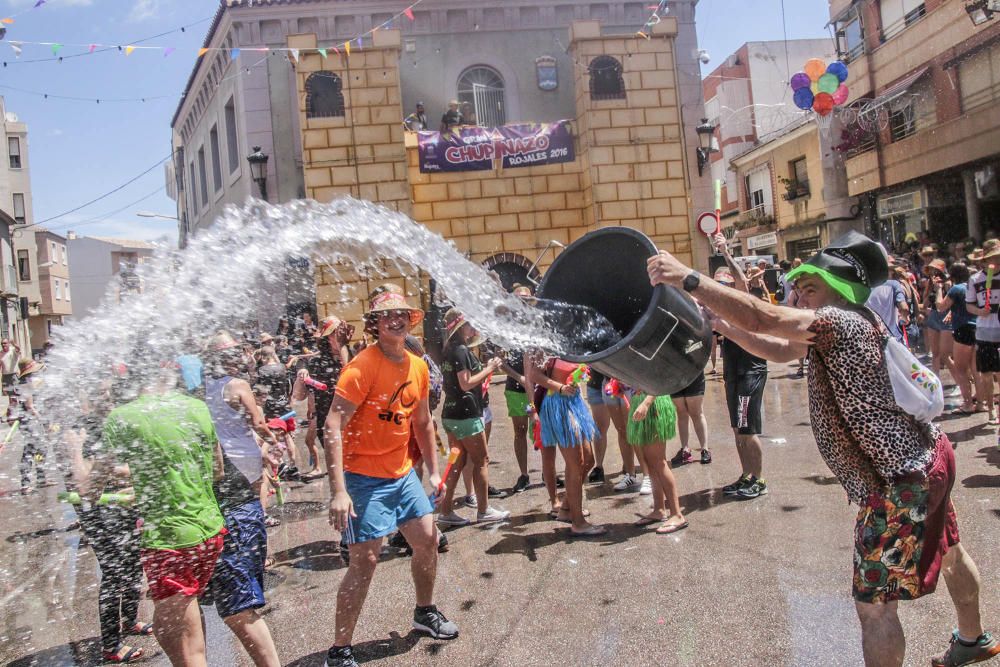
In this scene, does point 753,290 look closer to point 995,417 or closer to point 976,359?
point 976,359

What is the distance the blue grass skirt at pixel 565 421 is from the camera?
17.4ft

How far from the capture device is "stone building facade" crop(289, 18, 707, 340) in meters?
17.5

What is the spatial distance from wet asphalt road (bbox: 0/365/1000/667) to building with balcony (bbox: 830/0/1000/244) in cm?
1519

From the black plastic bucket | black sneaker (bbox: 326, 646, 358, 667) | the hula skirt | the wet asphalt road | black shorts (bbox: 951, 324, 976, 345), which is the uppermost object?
the black plastic bucket

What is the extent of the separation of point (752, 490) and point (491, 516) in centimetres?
202

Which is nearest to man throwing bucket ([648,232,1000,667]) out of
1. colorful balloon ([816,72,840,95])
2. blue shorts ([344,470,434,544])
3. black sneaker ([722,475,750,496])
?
blue shorts ([344,470,434,544])

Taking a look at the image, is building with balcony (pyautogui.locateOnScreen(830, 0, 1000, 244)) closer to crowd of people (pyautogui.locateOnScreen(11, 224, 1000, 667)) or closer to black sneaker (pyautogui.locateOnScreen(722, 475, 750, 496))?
crowd of people (pyautogui.locateOnScreen(11, 224, 1000, 667))

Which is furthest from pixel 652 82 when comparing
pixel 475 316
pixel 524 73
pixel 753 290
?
pixel 475 316

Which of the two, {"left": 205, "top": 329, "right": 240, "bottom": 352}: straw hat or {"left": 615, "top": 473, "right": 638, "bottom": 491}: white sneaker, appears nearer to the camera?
{"left": 205, "top": 329, "right": 240, "bottom": 352}: straw hat

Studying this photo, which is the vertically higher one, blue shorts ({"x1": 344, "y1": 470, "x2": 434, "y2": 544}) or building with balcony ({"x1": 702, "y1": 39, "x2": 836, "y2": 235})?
building with balcony ({"x1": 702, "y1": 39, "x2": 836, "y2": 235})

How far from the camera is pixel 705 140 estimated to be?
58.5ft

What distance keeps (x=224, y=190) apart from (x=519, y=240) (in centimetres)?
974

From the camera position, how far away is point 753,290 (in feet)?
26.5

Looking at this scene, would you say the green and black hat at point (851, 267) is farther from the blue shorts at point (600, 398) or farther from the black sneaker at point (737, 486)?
the blue shorts at point (600, 398)
